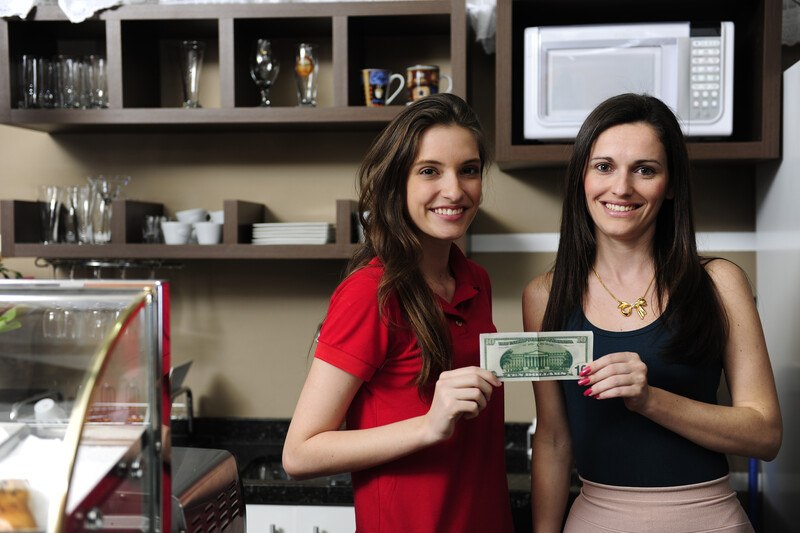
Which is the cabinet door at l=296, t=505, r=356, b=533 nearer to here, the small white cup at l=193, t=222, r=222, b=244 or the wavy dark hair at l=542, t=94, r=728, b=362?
the small white cup at l=193, t=222, r=222, b=244

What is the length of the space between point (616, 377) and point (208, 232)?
159cm

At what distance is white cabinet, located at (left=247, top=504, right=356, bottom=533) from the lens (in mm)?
2371

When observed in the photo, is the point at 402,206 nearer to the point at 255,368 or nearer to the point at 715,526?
the point at 715,526

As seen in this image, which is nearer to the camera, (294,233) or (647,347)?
(647,347)

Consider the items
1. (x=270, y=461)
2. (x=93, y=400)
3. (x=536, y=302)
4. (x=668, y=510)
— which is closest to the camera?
(x=93, y=400)

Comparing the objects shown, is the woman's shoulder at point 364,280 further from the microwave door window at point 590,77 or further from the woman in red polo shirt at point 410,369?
the microwave door window at point 590,77

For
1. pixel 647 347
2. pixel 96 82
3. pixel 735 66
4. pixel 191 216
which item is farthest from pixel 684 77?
pixel 96 82

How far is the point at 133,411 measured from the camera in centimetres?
104

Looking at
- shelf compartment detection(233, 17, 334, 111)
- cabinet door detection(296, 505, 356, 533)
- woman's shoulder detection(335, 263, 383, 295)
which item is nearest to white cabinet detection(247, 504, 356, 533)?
cabinet door detection(296, 505, 356, 533)

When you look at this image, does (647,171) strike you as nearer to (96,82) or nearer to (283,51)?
(283,51)

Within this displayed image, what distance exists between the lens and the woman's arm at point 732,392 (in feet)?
4.67

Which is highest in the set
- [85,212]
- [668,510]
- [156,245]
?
[85,212]

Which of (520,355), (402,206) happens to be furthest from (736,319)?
(402,206)

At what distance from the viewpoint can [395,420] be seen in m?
1.43
